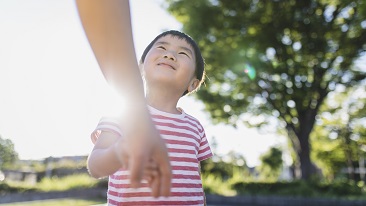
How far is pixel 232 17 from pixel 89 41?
11774 mm

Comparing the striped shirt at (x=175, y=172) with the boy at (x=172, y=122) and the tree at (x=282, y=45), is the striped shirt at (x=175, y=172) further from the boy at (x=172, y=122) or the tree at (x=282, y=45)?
the tree at (x=282, y=45)

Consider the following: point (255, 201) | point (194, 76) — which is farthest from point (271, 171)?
point (194, 76)

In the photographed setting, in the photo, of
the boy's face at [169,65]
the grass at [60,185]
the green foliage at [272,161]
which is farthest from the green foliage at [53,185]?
the green foliage at [272,161]

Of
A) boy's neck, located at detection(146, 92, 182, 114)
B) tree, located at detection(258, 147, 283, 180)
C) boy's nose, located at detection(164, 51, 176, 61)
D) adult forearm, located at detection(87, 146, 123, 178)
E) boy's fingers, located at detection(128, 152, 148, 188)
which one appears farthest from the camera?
tree, located at detection(258, 147, 283, 180)

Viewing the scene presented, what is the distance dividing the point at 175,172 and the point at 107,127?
415 millimetres

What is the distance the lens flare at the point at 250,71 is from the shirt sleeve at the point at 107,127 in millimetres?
10922

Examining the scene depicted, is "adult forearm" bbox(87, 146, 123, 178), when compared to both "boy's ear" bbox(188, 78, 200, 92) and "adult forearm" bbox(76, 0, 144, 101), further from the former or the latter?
"boy's ear" bbox(188, 78, 200, 92)

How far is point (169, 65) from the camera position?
4.40 ft

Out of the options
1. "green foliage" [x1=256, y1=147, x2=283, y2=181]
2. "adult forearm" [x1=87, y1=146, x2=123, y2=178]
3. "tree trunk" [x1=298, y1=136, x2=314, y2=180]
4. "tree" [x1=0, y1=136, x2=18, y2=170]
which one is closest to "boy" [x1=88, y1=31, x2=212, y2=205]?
"adult forearm" [x1=87, y1=146, x2=123, y2=178]

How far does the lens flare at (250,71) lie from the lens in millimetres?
11698

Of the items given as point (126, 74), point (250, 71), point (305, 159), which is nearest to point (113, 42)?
point (126, 74)

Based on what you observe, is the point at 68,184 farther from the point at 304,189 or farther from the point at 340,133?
the point at 340,133

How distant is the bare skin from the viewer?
0.48m

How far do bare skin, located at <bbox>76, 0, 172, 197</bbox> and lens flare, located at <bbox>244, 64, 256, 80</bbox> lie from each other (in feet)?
37.5
